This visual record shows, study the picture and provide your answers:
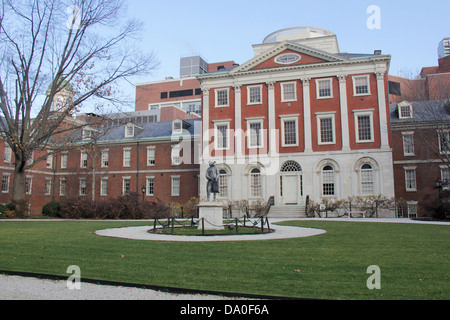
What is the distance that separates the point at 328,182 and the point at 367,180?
3.09 m

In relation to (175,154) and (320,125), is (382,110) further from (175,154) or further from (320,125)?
(175,154)

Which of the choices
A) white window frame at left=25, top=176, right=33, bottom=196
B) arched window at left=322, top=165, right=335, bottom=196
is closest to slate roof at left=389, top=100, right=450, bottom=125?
arched window at left=322, top=165, right=335, bottom=196

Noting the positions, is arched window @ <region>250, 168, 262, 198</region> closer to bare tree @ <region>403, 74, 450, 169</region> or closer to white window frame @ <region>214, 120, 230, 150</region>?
white window frame @ <region>214, 120, 230, 150</region>

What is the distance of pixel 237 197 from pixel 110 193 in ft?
55.5

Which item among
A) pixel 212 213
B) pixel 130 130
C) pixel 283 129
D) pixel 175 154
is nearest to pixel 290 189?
pixel 283 129

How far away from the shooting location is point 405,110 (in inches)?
1373

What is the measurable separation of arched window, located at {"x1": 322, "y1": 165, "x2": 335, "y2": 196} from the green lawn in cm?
1920

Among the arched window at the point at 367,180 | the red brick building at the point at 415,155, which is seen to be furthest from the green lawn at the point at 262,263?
the red brick building at the point at 415,155

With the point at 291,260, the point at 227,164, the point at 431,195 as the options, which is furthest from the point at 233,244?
the point at 227,164
